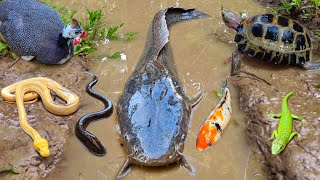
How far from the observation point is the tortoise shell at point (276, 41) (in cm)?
587

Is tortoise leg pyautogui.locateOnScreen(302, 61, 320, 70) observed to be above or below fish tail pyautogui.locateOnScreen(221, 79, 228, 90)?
above

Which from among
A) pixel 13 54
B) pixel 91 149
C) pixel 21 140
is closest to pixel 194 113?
pixel 91 149

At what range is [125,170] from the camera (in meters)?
4.69

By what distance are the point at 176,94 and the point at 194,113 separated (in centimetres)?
46

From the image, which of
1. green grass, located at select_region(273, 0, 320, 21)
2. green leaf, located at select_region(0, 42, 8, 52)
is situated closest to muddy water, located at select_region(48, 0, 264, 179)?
green grass, located at select_region(273, 0, 320, 21)

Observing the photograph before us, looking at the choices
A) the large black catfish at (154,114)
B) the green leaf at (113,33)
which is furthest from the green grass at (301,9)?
the green leaf at (113,33)

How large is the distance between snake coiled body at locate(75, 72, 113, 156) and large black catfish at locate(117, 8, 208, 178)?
20cm

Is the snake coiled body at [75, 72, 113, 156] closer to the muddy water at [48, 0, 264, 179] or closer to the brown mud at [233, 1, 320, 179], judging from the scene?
the muddy water at [48, 0, 264, 179]

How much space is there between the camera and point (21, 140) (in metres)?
4.84

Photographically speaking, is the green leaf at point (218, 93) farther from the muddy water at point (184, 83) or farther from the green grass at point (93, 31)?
the green grass at point (93, 31)

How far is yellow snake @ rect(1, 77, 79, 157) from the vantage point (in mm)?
5225

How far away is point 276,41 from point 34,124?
3705mm

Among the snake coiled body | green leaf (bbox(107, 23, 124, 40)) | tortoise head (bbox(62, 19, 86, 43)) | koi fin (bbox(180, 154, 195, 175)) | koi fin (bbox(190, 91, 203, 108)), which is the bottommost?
koi fin (bbox(180, 154, 195, 175))

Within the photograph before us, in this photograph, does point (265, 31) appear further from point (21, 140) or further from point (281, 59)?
point (21, 140)
